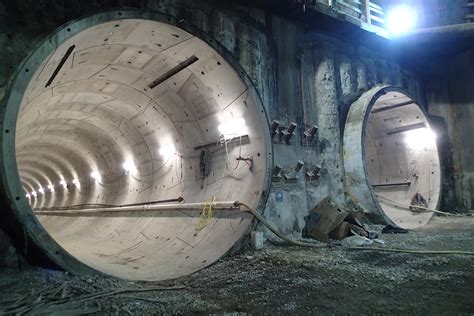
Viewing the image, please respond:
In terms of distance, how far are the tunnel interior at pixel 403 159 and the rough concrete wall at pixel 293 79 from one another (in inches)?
59.2

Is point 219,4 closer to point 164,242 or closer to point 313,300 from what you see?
point 164,242

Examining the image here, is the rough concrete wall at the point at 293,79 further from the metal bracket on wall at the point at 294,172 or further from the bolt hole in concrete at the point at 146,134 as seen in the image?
the bolt hole in concrete at the point at 146,134

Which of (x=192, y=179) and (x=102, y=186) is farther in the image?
(x=102, y=186)

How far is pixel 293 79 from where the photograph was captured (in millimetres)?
6238

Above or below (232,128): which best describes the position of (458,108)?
above

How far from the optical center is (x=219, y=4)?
5.41 metres

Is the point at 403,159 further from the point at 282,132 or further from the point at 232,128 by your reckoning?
the point at 232,128

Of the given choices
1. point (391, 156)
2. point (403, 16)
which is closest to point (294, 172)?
point (391, 156)

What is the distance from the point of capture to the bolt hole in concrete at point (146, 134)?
430 centimetres

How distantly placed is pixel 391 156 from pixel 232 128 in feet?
19.9

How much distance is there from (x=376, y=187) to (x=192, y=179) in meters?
6.39

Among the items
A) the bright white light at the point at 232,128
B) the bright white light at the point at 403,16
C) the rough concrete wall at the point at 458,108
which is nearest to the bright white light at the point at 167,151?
the bright white light at the point at 232,128

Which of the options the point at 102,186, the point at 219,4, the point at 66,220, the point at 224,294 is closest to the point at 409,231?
the point at 224,294

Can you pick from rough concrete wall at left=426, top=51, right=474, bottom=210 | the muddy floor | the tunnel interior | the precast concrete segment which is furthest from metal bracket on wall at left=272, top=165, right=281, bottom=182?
rough concrete wall at left=426, top=51, right=474, bottom=210
